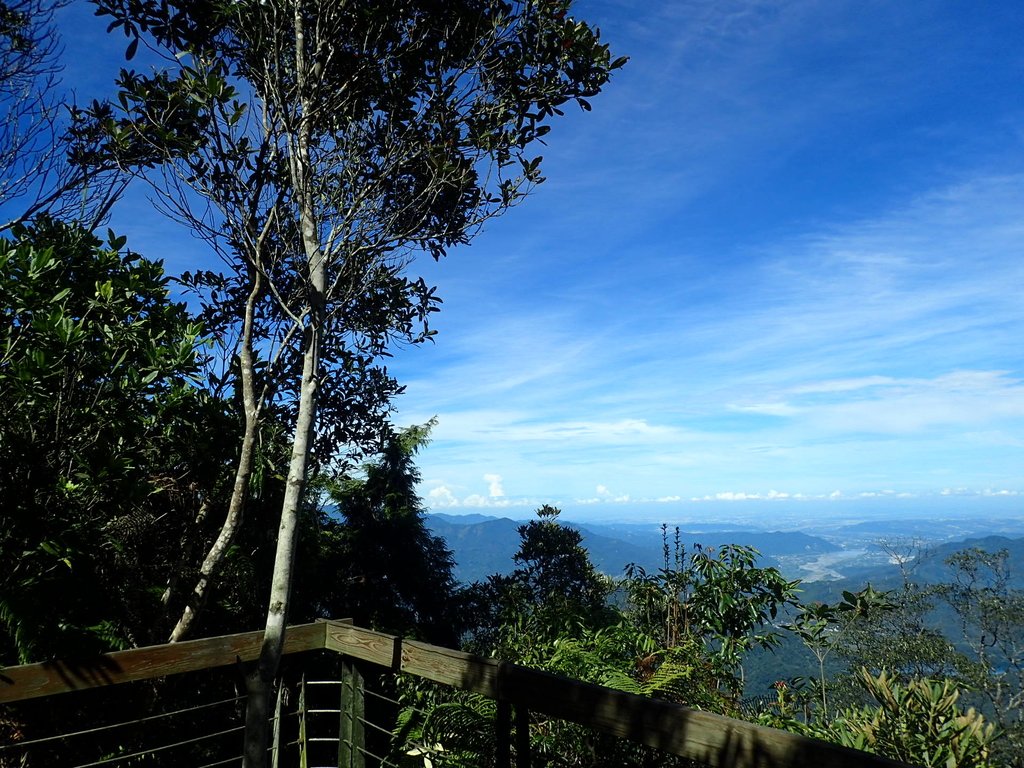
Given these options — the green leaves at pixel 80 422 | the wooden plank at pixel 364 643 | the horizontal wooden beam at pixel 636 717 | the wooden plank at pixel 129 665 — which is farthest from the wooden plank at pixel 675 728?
the green leaves at pixel 80 422

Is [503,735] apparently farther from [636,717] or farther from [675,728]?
[675,728]

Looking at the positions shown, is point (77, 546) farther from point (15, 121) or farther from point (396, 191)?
point (15, 121)

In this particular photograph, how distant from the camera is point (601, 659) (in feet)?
12.8

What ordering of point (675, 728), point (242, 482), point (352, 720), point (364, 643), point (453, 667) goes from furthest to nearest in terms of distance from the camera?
point (242, 482), point (352, 720), point (364, 643), point (453, 667), point (675, 728)

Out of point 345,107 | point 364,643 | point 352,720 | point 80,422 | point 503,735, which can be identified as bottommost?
point 352,720

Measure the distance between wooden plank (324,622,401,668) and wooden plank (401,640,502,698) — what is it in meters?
0.08

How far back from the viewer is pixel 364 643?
3301mm

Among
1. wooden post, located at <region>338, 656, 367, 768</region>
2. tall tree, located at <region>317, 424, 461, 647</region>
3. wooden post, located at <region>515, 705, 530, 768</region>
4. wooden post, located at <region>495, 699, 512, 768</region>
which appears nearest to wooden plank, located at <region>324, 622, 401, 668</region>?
wooden post, located at <region>338, 656, 367, 768</region>

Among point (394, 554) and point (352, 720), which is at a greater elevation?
point (352, 720)

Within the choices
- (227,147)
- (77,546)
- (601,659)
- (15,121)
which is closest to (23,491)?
(77,546)

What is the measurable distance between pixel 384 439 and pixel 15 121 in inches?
191

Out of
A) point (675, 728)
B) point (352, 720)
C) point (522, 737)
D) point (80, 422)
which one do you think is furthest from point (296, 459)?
point (675, 728)

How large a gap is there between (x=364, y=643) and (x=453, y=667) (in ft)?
2.45

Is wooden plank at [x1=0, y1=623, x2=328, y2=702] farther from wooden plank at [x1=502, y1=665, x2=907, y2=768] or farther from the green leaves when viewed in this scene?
wooden plank at [x1=502, y1=665, x2=907, y2=768]
